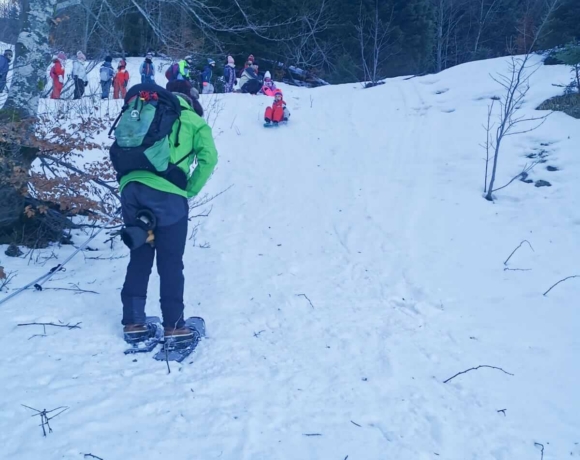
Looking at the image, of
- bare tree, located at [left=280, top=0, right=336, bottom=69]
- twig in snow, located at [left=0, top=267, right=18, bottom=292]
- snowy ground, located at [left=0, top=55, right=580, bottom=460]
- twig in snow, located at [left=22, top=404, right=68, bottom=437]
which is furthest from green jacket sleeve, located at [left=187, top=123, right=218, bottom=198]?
bare tree, located at [left=280, top=0, right=336, bottom=69]

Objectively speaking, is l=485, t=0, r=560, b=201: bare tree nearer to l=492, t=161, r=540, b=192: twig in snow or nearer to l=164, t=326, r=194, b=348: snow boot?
l=492, t=161, r=540, b=192: twig in snow

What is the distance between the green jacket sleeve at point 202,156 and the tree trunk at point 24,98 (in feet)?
6.61

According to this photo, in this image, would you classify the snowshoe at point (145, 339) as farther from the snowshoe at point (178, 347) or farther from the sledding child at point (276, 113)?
the sledding child at point (276, 113)

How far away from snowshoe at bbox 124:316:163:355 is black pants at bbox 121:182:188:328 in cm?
9

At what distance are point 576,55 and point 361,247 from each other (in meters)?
6.86

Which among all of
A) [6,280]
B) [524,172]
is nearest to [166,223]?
[6,280]

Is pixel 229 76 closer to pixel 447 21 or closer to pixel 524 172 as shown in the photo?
pixel 524 172

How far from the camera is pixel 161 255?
340cm

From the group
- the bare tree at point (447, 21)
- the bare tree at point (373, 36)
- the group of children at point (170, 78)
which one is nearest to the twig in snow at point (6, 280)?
the group of children at point (170, 78)

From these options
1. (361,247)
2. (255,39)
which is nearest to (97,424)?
(361,247)

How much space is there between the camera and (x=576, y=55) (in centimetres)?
938

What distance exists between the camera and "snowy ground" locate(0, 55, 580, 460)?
8.41ft

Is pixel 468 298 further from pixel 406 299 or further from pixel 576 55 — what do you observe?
pixel 576 55

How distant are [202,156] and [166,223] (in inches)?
21.4
